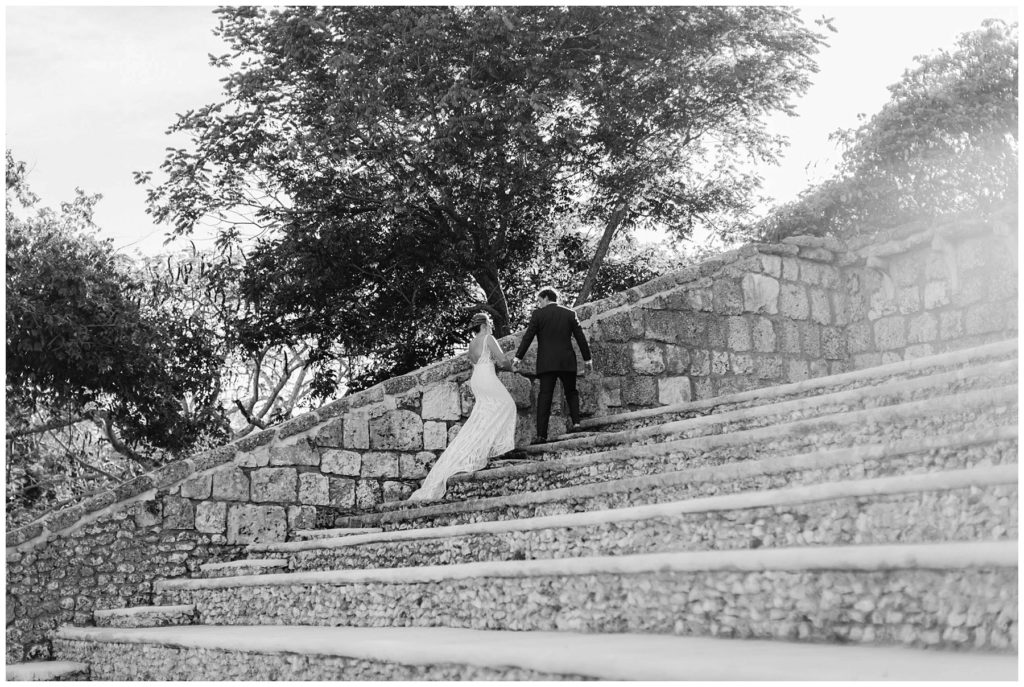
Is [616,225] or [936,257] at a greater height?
[616,225]

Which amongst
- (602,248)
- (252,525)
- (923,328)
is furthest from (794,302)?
(602,248)

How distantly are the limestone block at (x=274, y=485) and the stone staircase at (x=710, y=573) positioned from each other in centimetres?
128

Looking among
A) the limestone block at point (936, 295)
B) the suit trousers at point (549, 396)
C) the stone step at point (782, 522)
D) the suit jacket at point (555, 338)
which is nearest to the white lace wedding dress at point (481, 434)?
the suit trousers at point (549, 396)

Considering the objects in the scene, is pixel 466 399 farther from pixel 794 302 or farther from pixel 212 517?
pixel 794 302

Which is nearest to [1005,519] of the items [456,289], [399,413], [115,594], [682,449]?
[682,449]

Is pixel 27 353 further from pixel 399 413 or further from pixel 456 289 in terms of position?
pixel 399 413

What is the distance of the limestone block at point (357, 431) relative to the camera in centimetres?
875

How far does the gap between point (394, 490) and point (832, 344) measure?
422cm

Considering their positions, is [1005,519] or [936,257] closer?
[1005,519]

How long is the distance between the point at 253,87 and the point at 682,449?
10.4 metres

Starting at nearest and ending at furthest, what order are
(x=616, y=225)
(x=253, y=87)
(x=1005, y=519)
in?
(x=1005, y=519) → (x=253, y=87) → (x=616, y=225)

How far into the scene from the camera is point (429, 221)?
15258 mm

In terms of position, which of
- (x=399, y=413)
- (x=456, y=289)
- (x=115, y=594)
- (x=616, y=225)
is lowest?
(x=115, y=594)

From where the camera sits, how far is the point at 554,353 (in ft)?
28.9
